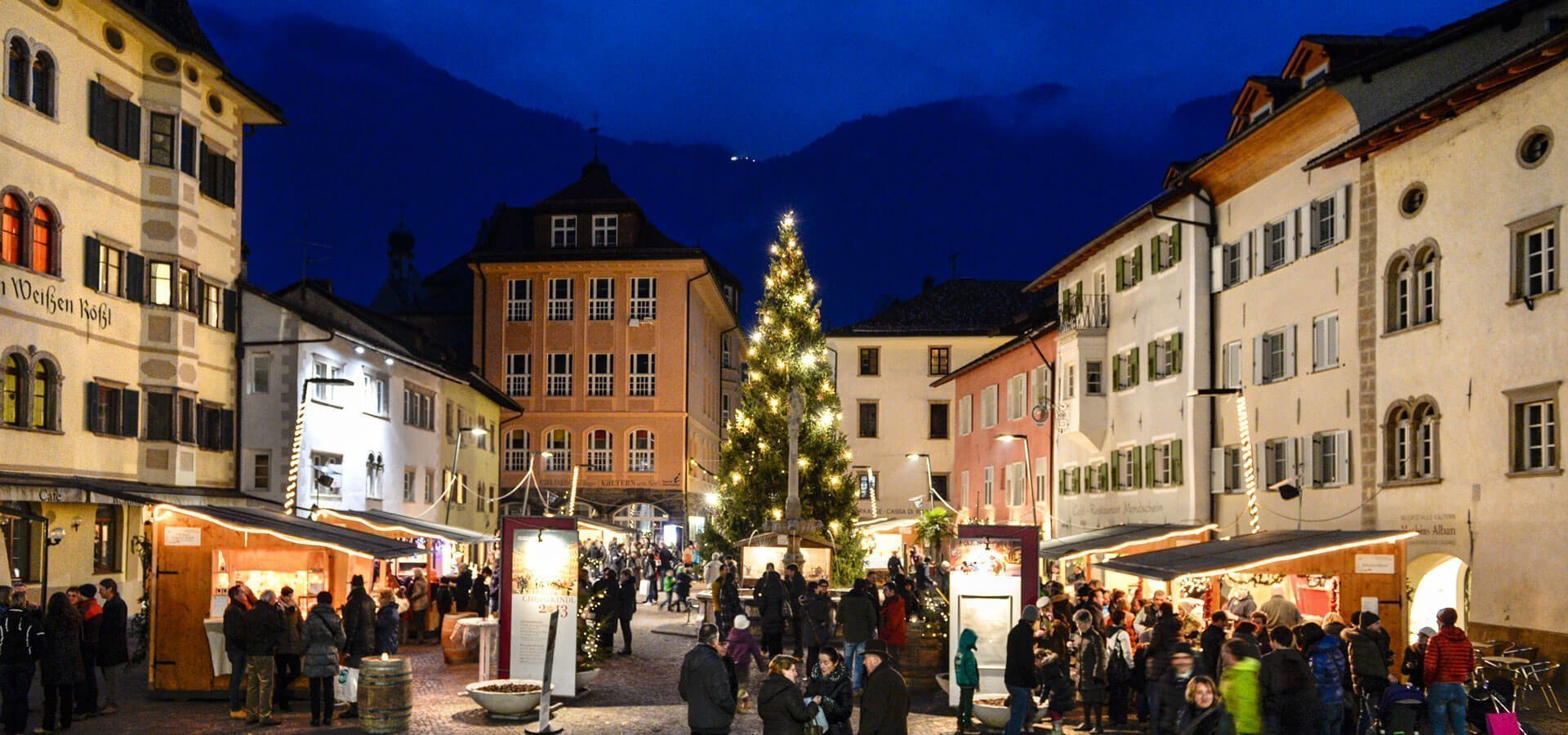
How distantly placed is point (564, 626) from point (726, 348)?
211 feet

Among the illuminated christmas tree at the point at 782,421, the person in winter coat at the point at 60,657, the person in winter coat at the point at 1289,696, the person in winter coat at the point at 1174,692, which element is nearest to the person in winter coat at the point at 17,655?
the person in winter coat at the point at 60,657

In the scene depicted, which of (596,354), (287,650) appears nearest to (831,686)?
(287,650)

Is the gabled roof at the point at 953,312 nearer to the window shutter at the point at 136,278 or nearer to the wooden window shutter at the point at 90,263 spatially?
the window shutter at the point at 136,278

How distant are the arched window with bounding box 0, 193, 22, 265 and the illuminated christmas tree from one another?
74.9 ft

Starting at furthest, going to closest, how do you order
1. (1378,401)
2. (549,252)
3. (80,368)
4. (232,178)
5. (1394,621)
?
(549,252) → (232,178) → (80,368) → (1378,401) → (1394,621)

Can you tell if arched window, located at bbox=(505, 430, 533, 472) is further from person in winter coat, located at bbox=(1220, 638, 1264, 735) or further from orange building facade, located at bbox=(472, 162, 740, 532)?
person in winter coat, located at bbox=(1220, 638, 1264, 735)

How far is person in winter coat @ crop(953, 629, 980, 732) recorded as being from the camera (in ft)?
60.6

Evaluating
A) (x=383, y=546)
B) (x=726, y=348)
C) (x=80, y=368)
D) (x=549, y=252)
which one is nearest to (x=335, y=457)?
(x=80, y=368)

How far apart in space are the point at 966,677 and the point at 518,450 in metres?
49.4

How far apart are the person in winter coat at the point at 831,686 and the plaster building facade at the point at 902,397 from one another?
5182 centimetres

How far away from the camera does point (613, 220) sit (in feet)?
218

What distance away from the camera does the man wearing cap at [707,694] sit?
13188 mm

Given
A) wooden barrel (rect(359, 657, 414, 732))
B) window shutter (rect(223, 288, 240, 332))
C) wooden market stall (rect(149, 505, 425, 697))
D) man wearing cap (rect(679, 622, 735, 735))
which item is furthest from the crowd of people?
window shutter (rect(223, 288, 240, 332))

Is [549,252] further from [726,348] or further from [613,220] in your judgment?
[726,348]
